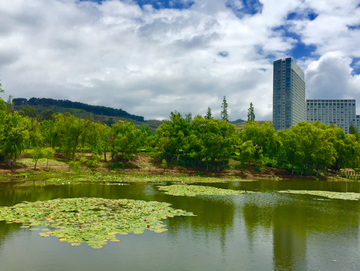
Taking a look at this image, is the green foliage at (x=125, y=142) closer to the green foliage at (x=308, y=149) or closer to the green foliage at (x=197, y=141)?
the green foliage at (x=197, y=141)

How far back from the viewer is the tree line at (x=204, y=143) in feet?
215

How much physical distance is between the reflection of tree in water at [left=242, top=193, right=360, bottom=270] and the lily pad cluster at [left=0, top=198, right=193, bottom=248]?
244 inches

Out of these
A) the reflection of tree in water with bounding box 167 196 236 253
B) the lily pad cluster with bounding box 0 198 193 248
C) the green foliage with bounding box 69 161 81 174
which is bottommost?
Answer: the reflection of tree in water with bounding box 167 196 236 253

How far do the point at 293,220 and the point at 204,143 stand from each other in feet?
159

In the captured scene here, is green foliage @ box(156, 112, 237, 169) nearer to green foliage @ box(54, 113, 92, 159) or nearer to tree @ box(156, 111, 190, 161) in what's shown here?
tree @ box(156, 111, 190, 161)

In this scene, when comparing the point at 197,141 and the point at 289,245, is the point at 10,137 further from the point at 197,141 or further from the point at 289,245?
the point at 289,245

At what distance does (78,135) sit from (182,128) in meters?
27.3

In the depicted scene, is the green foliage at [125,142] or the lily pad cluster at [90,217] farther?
the green foliage at [125,142]

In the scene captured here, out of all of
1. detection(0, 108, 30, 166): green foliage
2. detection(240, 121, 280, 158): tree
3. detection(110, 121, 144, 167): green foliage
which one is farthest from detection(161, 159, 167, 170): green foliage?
detection(0, 108, 30, 166): green foliage

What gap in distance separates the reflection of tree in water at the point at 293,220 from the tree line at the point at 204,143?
123ft

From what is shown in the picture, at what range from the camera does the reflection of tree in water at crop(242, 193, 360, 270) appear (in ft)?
49.9

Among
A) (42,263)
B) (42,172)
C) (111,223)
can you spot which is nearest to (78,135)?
(42,172)

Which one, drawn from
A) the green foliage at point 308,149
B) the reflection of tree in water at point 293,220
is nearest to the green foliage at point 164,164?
the green foliage at point 308,149

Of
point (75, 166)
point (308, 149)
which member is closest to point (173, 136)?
point (75, 166)
